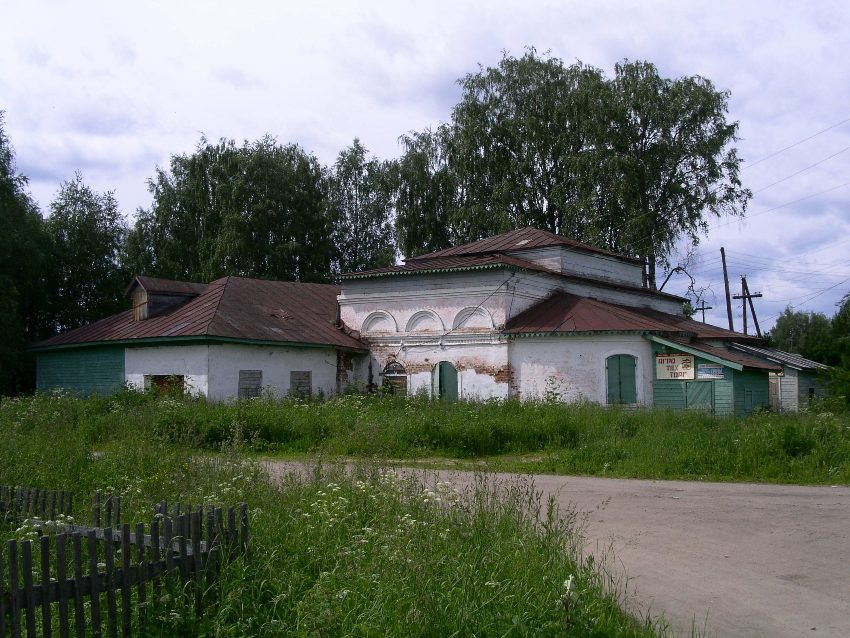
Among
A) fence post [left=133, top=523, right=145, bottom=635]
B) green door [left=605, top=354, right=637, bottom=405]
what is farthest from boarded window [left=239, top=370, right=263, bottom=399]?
fence post [left=133, top=523, right=145, bottom=635]

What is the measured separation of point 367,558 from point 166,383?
65.4 ft

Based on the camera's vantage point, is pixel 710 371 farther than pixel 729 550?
Yes

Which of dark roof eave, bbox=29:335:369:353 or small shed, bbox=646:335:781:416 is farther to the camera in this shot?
dark roof eave, bbox=29:335:369:353

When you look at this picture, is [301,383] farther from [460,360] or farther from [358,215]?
[358,215]

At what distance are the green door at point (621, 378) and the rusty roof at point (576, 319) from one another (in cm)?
101

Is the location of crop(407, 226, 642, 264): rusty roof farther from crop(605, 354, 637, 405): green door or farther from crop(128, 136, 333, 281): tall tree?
crop(128, 136, 333, 281): tall tree

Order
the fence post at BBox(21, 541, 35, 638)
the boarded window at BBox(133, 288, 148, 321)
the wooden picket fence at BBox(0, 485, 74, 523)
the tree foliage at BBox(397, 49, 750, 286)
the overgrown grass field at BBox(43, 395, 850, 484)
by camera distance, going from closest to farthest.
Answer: the fence post at BBox(21, 541, 35, 638)
the wooden picket fence at BBox(0, 485, 74, 523)
the overgrown grass field at BBox(43, 395, 850, 484)
the boarded window at BBox(133, 288, 148, 321)
the tree foliage at BBox(397, 49, 750, 286)

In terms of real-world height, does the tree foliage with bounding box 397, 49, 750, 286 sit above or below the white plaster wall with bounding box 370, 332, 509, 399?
above

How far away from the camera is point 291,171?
4400 cm

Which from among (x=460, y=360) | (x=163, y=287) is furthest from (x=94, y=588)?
(x=163, y=287)

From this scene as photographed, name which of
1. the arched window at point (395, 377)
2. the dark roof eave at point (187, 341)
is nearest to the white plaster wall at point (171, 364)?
the dark roof eave at point (187, 341)

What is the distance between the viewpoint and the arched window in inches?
1131

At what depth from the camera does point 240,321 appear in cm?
2628

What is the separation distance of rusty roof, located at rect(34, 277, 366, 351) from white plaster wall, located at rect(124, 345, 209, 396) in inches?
23.0
